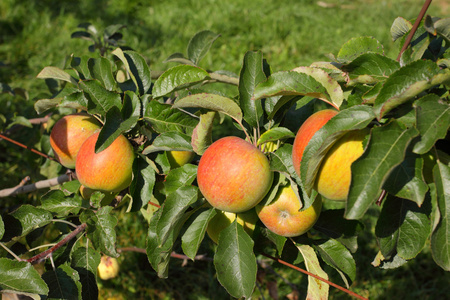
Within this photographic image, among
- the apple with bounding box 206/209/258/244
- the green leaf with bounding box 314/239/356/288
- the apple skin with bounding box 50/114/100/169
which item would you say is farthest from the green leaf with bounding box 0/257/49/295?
the green leaf with bounding box 314/239/356/288

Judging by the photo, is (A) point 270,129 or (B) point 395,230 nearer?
(B) point 395,230

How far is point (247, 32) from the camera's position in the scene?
4.47 metres

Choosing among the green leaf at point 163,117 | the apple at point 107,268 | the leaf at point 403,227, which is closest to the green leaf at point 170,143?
the green leaf at point 163,117

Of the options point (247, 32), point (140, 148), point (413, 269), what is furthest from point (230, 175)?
point (247, 32)

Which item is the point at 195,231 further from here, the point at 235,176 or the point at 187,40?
the point at 187,40

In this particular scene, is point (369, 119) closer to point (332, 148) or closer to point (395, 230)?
point (332, 148)

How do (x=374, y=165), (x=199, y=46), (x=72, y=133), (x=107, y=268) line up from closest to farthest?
1. (x=374, y=165)
2. (x=72, y=133)
3. (x=199, y=46)
4. (x=107, y=268)

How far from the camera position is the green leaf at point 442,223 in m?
0.91

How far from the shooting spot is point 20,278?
110 centimetres

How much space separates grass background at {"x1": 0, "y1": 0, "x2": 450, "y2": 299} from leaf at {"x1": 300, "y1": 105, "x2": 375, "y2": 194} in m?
1.57

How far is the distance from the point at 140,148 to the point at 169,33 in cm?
342

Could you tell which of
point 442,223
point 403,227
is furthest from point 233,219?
point 442,223

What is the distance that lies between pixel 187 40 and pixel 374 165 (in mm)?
3748

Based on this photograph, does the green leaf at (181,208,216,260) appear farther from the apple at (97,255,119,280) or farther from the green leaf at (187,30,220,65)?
the apple at (97,255,119,280)
